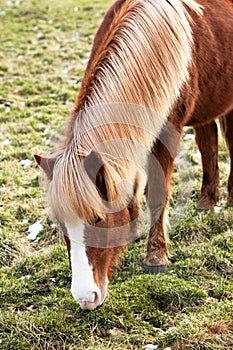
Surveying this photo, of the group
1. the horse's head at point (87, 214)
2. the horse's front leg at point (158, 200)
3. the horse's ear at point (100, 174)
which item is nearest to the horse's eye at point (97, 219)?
the horse's head at point (87, 214)

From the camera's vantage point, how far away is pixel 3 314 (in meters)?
3.82

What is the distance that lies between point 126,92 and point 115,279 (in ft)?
4.88

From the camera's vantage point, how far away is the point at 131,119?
3.62 metres

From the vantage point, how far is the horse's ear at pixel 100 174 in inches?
123

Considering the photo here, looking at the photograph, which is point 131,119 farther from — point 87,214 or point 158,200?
point 158,200

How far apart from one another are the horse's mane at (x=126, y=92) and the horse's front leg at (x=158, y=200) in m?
0.39

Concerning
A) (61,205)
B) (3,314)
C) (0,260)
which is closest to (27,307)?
(3,314)

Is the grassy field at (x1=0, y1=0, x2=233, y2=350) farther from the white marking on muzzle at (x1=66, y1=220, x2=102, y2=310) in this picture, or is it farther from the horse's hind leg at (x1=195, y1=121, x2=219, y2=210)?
the white marking on muzzle at (x1=66, y1=220, x2=102, y2=310)

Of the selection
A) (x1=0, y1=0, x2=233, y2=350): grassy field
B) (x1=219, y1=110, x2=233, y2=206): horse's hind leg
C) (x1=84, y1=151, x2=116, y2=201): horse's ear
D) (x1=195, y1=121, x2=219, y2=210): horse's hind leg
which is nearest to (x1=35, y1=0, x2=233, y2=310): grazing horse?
(x1=84, y1=151, x2=116, y2=201): horse's ear

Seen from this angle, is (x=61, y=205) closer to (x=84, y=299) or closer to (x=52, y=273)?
(x=84, y=299)

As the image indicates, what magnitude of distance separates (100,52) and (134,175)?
2.77ft

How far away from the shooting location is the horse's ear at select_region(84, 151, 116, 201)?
313 cm

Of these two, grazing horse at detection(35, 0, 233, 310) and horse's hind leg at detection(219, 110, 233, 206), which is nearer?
grazing horse at detection(35, 0, 233, 310)

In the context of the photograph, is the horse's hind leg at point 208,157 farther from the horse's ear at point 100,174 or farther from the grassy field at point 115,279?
the horse's ear at point 100,174
